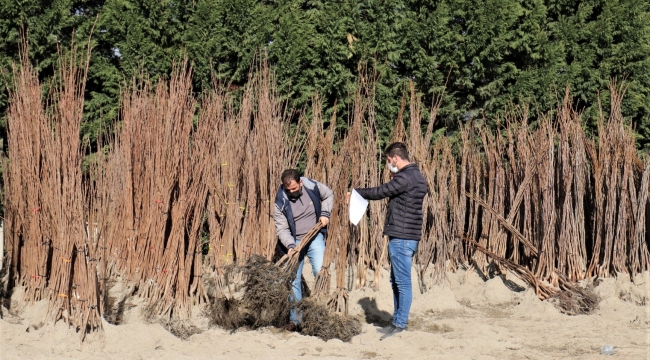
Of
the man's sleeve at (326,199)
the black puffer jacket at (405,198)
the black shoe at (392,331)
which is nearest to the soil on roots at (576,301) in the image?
the black shoe at (392,331)

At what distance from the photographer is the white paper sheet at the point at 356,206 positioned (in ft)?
16.1

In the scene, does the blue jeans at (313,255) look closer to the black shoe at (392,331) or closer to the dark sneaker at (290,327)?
the dark sneaker at (290,327)

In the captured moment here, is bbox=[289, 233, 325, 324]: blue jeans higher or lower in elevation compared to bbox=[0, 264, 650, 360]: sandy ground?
higher

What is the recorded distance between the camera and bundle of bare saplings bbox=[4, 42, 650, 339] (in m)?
4.50

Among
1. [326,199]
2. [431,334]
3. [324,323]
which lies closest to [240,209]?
[326,199]

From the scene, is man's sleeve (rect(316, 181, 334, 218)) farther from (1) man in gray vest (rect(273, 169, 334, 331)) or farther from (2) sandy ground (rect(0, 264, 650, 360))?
(2) sandy ground (rect(0, 264, 650, 360))

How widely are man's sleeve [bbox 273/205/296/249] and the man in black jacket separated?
56 centimetres

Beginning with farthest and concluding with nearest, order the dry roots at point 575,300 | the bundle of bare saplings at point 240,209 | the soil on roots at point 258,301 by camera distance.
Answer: the dry roots at point 575,300 < the soil on roots at point 258,301 < the bundle of bare saplings at point 240,209

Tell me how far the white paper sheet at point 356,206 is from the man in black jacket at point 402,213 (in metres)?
0.05

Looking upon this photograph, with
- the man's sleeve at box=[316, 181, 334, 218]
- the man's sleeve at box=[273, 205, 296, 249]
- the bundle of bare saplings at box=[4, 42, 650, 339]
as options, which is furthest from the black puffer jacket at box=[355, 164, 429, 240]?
the man's sleeve at box=[273, 205, 296, 249]

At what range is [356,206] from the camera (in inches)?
194

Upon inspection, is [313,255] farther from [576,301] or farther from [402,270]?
[576,301]

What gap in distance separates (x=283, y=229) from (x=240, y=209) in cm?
67

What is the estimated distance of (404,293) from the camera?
4.98 meters
